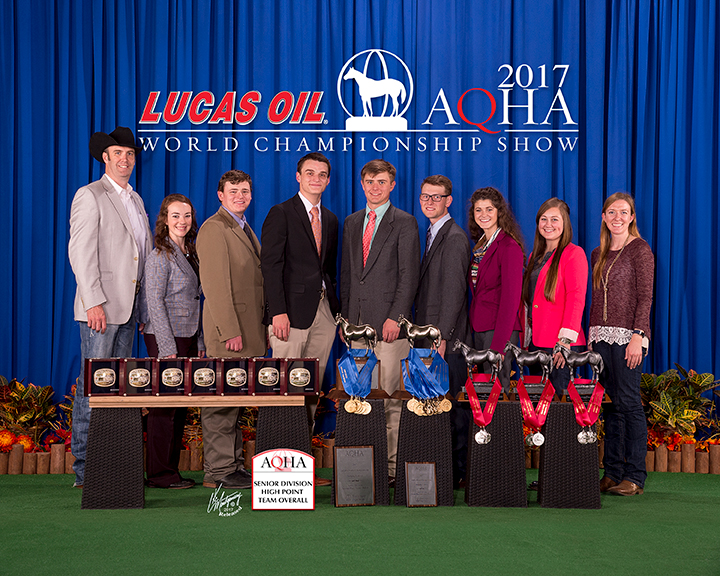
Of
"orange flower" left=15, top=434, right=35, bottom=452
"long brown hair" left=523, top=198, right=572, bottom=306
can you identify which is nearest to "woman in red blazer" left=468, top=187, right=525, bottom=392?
"long brown hair" left=523, top=198, right=572, bottom=306

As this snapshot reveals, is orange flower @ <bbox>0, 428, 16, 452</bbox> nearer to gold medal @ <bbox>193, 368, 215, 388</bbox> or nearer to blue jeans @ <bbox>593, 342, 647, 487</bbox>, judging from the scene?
gold medal @ <bbox>193, 368, 215, 388</bbox>

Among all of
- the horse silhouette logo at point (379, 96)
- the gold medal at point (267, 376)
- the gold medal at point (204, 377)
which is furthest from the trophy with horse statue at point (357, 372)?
the horse silhouette logo at point (379, 96)

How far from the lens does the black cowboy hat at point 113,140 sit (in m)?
3.51

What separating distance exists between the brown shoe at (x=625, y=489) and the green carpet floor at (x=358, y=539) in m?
0.14

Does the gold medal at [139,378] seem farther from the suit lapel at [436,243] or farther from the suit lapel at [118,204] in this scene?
the suit lapel at [436,243]

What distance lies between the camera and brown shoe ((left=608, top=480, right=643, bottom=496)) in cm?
311

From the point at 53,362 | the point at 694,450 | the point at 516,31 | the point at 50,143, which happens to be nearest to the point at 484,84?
the point at 516,31

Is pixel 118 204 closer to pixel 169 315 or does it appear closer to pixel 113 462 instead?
pixel 169 315

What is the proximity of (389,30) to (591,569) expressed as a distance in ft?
11.2

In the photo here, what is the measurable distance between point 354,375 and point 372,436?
0.28 metres

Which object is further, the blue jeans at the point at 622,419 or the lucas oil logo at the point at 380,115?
the lucas oil logo at the point at 380,115

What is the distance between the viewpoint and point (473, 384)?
289 centimetres

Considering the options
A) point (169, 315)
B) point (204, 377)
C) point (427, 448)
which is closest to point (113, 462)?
point (204, 377)

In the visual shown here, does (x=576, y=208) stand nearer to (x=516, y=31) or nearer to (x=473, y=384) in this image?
(x=516, y=31)
